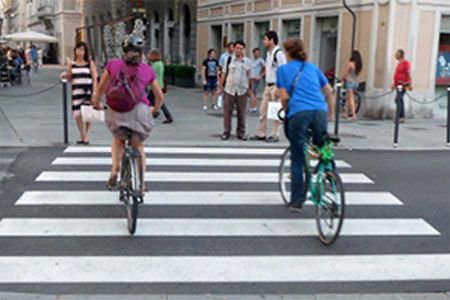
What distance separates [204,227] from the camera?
5.78 m

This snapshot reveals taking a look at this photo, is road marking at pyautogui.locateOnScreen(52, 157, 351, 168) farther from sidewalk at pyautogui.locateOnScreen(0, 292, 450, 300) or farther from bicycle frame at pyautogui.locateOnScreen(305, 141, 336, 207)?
sidewalk at pyautogui.locateOnScreen(0, 292, 450, 300)

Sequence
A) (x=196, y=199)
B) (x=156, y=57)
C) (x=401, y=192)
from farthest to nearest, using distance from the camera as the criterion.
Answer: (x=156, y=57)
(x=401, y=192)
(x=196, y=199)

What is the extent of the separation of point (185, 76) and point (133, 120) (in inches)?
863

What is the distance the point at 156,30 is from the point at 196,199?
2989cm

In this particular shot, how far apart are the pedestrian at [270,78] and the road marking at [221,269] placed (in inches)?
205

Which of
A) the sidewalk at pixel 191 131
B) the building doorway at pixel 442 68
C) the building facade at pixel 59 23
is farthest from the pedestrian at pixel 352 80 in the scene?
the building facade at pixel 59 23

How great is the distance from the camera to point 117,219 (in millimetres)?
5961

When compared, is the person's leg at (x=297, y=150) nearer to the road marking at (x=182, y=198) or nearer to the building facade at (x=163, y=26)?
the road marking at (x=182, y=198)

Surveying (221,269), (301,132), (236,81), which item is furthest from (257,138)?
(221,269)

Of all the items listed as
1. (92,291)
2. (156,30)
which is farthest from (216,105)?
(156,30)

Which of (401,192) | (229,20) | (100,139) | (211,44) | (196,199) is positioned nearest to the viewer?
(196,199)

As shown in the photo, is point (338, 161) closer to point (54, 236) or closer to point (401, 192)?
point (401, 192)

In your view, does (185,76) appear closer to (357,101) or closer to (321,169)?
(357,101)

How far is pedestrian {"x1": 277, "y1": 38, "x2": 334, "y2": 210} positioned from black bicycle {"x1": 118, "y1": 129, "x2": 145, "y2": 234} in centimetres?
160
